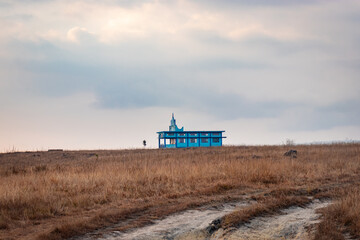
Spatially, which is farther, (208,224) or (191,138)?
(191,138)

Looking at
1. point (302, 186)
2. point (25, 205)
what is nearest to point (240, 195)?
point (302, 186)

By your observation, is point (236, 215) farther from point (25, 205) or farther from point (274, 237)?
point (25, 205)

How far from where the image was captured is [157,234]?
8984 millimetres

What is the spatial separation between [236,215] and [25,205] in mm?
6342

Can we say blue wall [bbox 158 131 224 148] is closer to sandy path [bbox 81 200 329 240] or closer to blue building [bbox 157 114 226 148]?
blue building [bbox 157 114 226 148]

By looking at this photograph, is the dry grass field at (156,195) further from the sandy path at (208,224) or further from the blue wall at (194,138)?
the blue wall at (194,138)

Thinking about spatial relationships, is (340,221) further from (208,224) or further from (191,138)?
(191,138)

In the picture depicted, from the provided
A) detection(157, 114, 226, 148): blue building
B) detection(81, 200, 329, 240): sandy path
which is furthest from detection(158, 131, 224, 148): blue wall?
detection(81, 200, 329, 240): sandy path

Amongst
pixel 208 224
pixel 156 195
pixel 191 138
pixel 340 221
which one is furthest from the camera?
pixel 191 138

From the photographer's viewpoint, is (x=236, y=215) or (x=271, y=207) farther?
(x=271, y=207)

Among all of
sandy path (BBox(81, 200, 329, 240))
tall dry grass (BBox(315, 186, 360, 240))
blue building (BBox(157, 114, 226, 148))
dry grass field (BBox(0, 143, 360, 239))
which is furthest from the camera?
blue building (BBox(157, 114, 226, 148))

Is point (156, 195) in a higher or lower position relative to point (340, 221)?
higher

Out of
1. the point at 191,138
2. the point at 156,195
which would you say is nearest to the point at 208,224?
the point at 156,195

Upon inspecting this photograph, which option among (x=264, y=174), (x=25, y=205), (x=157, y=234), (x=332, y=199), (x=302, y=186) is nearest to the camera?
(x=157, y=234)
